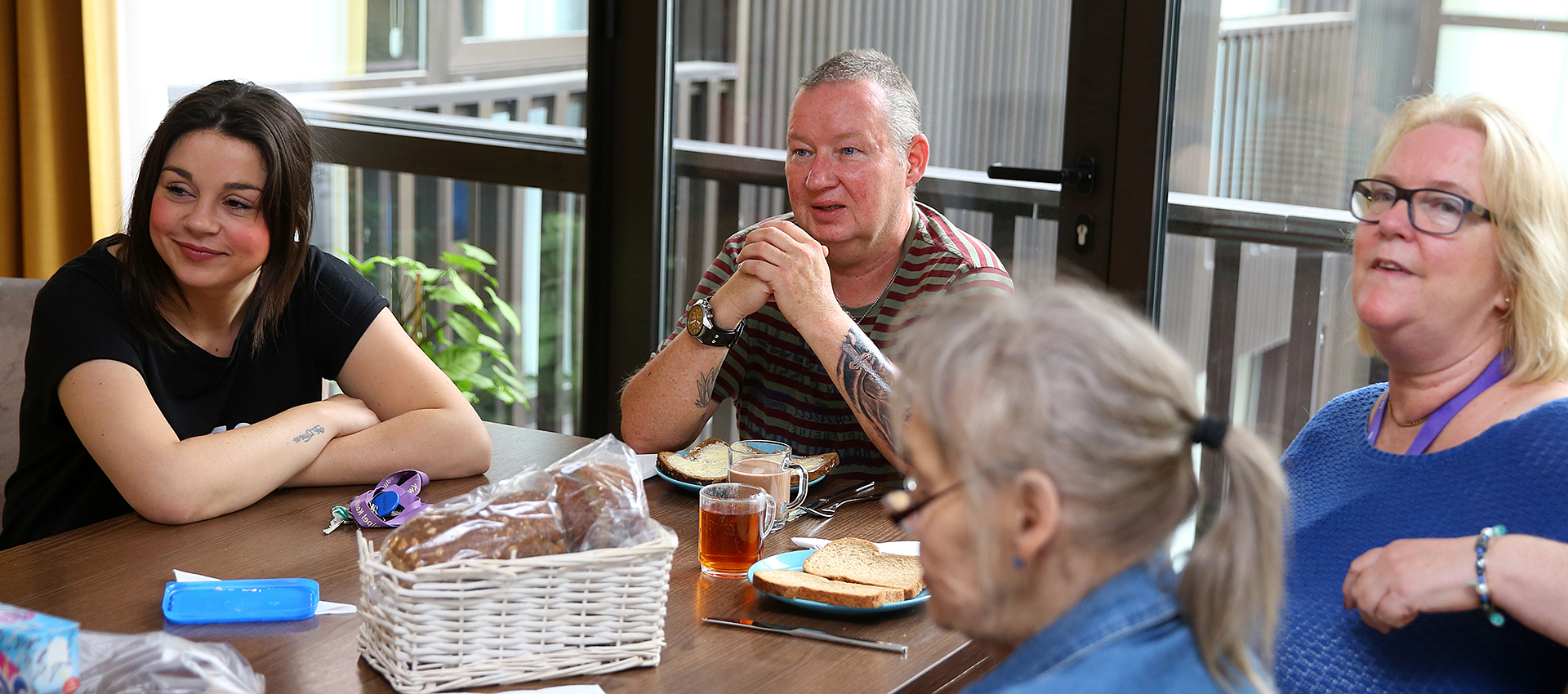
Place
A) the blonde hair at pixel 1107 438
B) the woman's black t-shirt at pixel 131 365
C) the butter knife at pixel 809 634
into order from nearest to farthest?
the blonde hair at pixel 1107 438, the butter knife at pixel 809 634, the woman's black t-shirt at pixel 131 365

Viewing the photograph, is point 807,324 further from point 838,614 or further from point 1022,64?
point 1022,64

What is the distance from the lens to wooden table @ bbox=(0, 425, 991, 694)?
3.51ft

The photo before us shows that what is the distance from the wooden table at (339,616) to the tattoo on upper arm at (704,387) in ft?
0.94

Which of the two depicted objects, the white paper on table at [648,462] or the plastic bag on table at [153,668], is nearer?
the plastic bag on table at [153,668]

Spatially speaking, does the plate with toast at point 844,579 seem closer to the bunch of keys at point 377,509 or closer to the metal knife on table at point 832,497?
the metal knife on table at point 832,497

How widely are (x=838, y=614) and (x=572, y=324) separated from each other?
84.9 inches

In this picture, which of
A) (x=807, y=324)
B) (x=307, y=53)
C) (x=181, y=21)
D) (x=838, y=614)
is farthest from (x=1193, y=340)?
(x=181, y=21)

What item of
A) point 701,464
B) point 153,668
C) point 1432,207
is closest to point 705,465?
point 701,464

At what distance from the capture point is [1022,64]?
8.33 feet

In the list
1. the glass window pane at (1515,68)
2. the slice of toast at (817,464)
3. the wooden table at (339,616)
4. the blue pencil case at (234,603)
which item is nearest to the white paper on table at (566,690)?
the wooden table at (339,616)

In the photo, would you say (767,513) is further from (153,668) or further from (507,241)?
(507,241)

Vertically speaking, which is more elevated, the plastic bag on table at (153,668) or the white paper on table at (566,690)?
the plastic bag on table at (153,668)

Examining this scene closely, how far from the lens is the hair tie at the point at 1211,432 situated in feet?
2.46

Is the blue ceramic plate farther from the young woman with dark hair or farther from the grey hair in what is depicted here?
the grey hair
